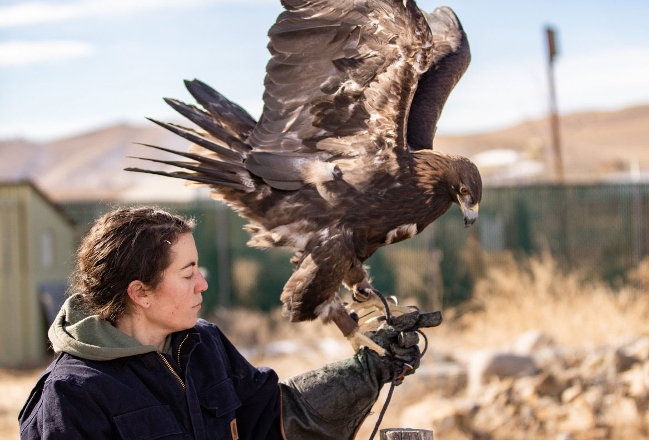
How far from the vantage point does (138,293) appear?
2.35m

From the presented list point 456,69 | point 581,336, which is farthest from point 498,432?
point 456,69

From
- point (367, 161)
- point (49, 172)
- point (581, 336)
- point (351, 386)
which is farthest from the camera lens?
point (49, 172)

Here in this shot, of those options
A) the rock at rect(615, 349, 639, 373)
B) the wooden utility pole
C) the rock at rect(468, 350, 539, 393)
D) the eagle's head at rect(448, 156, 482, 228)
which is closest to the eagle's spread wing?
the eagle's head at rect(448, 156, 482, 228)

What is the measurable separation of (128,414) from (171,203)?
10332 millimetres

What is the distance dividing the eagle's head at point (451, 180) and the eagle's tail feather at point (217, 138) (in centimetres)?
84

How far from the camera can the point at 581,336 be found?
9320 millimetres

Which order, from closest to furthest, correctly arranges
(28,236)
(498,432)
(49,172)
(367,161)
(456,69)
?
(367,161) → (456,69) → (498,432) → (28,236) → (49,172)

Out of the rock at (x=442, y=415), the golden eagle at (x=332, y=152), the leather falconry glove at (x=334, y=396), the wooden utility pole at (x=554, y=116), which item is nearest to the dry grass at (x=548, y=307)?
the rock at (x=442, y=415)

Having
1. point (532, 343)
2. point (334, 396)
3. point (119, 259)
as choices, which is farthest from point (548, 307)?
point (119, 259)

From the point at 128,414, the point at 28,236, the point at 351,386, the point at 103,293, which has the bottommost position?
the point at 28,236

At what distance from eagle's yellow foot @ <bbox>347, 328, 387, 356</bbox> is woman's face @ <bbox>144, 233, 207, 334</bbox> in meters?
0.88

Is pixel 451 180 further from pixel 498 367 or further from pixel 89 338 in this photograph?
pixel 498 367

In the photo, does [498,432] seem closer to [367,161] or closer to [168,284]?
[367,161]

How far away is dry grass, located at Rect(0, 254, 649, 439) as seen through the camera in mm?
9328
